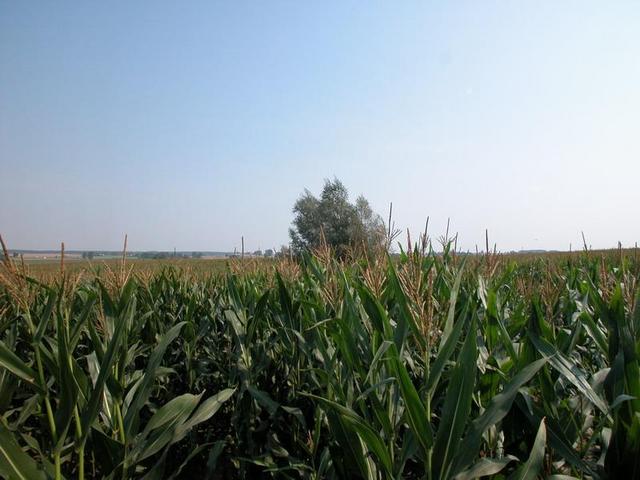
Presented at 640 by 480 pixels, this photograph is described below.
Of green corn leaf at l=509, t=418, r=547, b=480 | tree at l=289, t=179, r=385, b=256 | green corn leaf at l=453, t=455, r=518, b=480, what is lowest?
green corn leaf at l=453, t=455, r=518, b=480

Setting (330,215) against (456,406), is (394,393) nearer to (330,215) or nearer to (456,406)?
(456,406)

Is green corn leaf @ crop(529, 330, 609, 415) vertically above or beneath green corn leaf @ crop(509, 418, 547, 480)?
above

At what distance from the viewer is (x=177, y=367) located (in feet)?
12.4

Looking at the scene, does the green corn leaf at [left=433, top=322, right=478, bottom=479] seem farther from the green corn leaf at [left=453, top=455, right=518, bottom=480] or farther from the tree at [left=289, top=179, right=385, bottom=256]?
the tree at [left=289, top=179, right=385, bottom=256]

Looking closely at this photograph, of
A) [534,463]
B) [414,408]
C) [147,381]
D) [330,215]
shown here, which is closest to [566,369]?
[534,463]

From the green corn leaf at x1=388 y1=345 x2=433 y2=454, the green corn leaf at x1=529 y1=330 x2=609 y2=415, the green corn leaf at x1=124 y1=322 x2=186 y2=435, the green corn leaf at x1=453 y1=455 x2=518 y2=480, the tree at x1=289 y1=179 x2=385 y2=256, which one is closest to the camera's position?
the green corn leaf at x1=388 y1=345 x2=433 y2=454

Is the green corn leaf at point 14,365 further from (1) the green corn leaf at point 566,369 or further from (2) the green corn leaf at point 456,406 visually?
(1) the green corn leaf at point 566,369

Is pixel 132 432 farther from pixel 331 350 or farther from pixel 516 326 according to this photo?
pixel 516 326

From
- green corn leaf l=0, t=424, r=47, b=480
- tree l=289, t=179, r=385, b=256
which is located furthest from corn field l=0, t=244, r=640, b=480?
tree l=289, t=179, r=385, b=256

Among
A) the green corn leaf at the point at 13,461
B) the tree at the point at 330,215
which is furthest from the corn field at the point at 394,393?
the tree at the point at 330,215

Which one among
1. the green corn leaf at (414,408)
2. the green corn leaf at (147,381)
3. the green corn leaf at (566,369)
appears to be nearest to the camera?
the green corn leaf at (414,408)

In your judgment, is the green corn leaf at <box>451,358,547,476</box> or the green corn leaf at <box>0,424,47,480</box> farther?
the green corn leaf at <box>0,424,47,480</box>

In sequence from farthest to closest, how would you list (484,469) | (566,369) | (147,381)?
(147,381) < (566,369) < (484,469)

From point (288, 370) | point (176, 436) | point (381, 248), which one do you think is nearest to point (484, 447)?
point (381, 248)
